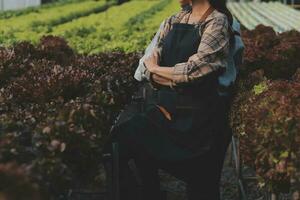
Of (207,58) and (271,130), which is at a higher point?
(207,58)

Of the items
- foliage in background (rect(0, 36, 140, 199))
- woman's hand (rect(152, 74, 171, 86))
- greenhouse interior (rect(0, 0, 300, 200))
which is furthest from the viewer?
woman's hand (rect(152, 74, 171, 86))

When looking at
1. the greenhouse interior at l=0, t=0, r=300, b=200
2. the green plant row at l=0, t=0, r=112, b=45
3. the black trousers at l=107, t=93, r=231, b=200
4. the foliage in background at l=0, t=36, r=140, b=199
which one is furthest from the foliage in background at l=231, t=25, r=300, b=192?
the green plant row at l=0, t=0, r=112, b=45

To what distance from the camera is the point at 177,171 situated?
513 centimetres

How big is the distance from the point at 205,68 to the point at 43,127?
1.34 m

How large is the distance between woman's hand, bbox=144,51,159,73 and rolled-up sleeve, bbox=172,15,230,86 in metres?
0.20

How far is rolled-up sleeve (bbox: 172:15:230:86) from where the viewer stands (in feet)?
16.6

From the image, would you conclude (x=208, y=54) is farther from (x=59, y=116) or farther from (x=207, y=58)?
(x=59, y=116)

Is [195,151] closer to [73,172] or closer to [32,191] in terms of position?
[73,172]

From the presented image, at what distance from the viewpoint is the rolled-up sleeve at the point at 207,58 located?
5066 mm

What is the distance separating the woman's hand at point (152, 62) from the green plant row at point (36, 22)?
635cm

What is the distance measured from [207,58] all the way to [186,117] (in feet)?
1.35

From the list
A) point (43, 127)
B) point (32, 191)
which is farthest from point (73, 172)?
point (32, 191)

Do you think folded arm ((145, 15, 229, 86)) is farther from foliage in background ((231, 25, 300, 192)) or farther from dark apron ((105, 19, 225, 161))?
foliage in background ((231, 25, 300, 192))

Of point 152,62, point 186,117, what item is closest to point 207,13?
point 152,62
